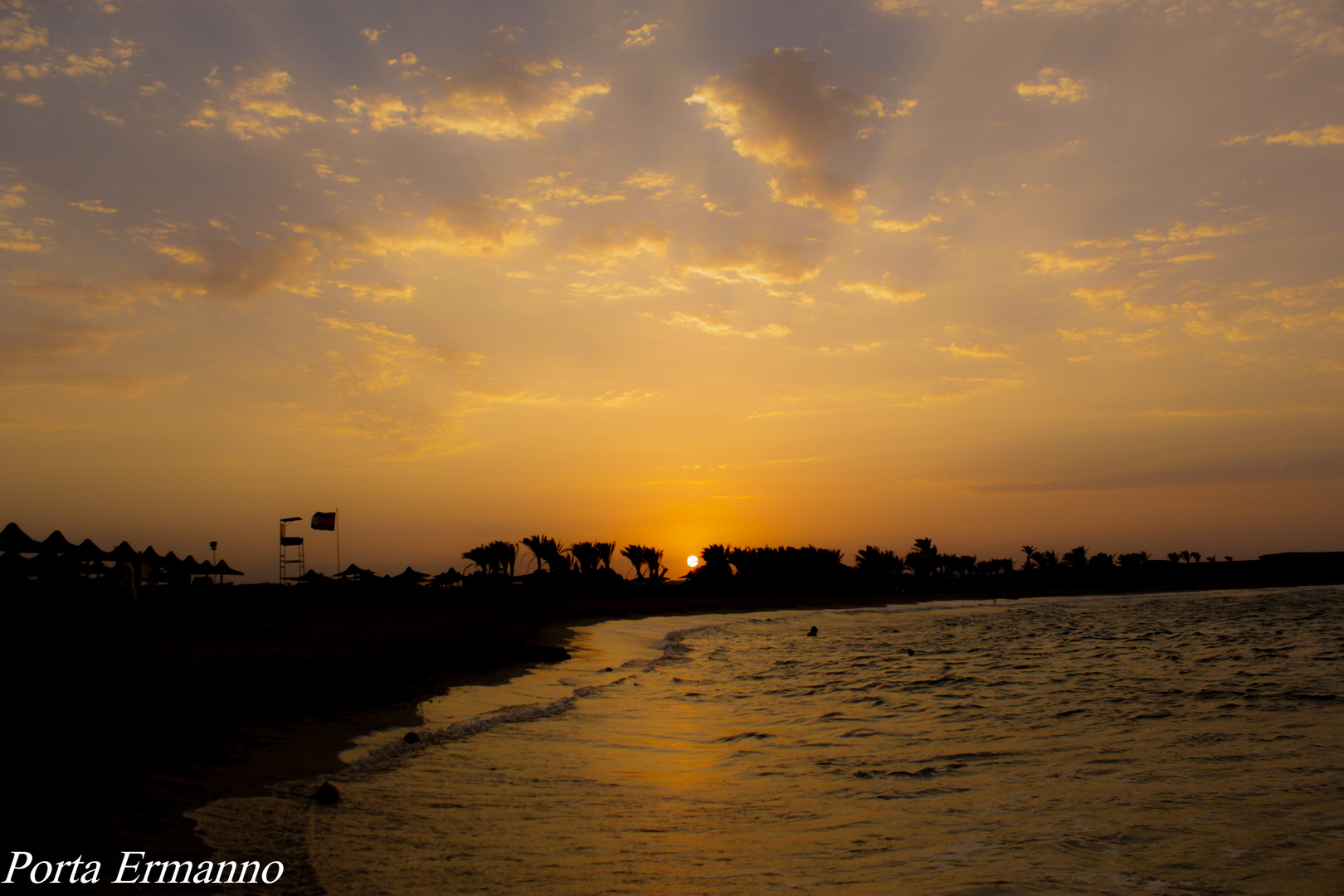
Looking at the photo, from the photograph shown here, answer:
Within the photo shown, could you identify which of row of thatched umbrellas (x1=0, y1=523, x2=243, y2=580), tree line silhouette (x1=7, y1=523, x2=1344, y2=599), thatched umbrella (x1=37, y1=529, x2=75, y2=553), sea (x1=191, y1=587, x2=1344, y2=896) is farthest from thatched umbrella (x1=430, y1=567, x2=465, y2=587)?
sea (x1=191, y1=587, x2=1344, y2=896)

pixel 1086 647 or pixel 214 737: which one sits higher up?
pixel 214 737

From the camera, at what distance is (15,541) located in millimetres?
23109

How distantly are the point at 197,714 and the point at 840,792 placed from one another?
30.0ft

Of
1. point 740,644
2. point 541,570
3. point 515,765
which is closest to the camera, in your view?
point 515,765

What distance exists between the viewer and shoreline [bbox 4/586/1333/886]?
21.4 feet

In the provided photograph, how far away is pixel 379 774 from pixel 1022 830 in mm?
7207

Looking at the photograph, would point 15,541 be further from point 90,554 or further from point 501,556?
point 501,556

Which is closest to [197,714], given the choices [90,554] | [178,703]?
[178,703]

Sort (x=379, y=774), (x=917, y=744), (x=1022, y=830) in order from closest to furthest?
(x=1022, y=830), (x=379, y=774), (x=917, y=744)

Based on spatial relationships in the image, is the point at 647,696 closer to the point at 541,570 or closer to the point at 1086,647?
the point at 1086,647

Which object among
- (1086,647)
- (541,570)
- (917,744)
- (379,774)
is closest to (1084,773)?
(917,744)

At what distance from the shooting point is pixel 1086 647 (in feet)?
82.6

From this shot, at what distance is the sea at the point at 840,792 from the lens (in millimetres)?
6000

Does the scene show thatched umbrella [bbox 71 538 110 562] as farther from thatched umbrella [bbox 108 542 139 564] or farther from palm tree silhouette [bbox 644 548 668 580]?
palm tree silhouette [bbox 644 548 668 580]
